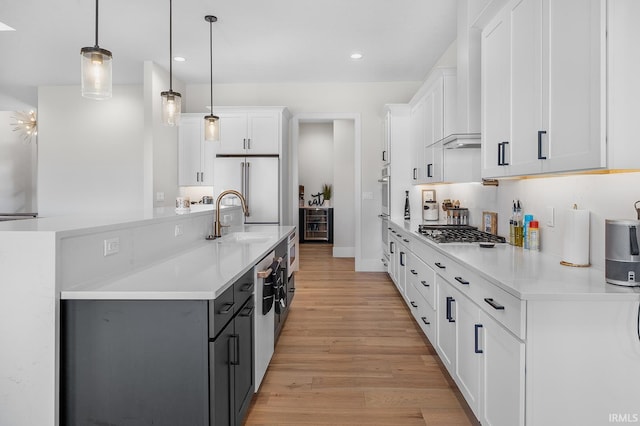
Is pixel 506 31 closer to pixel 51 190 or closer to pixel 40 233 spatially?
pixel 40 233

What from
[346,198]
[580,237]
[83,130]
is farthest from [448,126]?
[83,130]

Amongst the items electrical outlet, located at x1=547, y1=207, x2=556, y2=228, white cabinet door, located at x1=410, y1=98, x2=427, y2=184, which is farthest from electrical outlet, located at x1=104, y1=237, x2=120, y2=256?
white cabinet door, located at x1=410, y1=98, x2=427, y2=184

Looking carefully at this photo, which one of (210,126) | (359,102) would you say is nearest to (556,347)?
(210,126)

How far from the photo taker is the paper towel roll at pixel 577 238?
1947 millimetres

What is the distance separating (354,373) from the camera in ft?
8.88

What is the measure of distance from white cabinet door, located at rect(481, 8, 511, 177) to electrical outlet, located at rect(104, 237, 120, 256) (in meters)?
2.13

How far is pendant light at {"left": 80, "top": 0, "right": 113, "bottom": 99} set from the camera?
6.67ft

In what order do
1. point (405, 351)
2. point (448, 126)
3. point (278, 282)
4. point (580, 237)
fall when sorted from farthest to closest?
point (448, 126)
point (405, 351)
point (278, 282)
point (580, 237)

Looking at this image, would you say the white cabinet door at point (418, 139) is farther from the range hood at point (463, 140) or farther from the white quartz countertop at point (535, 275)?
the white quartz countertop at point (535, 275)

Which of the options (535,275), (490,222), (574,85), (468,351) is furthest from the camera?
(490,222)

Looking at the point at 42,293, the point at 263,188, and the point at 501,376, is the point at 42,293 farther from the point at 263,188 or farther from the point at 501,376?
the point at 263,188

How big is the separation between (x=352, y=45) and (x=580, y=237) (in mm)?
3502

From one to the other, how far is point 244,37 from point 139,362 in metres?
3.83

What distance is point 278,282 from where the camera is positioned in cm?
271
